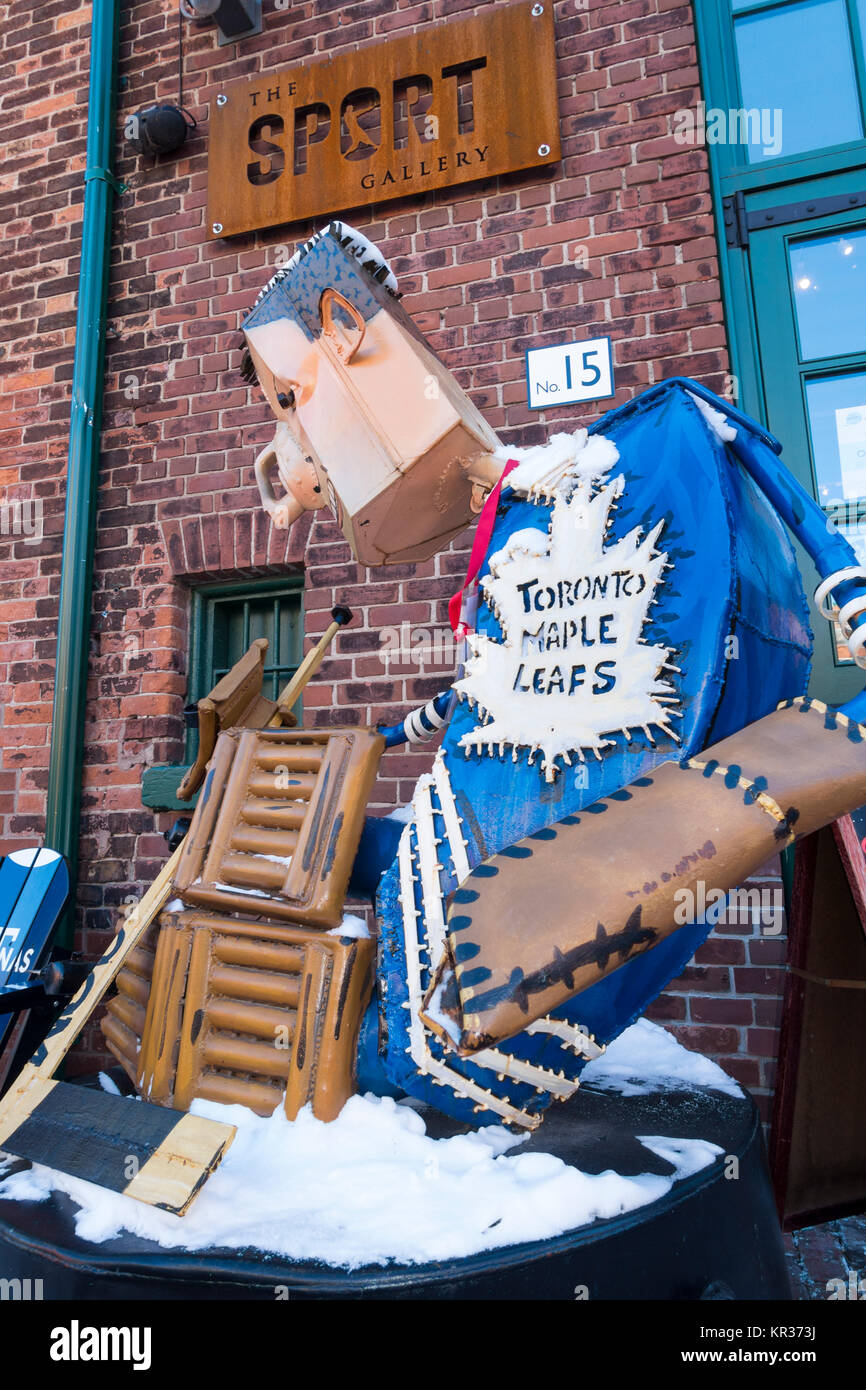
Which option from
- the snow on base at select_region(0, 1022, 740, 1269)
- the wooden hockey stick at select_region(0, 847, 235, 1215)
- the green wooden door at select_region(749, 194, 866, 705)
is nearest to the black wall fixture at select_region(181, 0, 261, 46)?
the green wooden door at select_region(749, 194, 866, 705)

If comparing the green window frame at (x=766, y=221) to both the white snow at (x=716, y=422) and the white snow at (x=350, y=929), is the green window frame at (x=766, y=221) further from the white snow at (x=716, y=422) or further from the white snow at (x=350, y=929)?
the white snow at (x=350, y=929)

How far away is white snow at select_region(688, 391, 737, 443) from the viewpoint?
47.1 inches

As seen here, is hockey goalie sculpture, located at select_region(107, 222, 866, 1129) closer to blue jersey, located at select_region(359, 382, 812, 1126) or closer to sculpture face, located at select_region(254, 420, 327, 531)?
blue jersey, located at select_region(359, 382, 812, 1126)

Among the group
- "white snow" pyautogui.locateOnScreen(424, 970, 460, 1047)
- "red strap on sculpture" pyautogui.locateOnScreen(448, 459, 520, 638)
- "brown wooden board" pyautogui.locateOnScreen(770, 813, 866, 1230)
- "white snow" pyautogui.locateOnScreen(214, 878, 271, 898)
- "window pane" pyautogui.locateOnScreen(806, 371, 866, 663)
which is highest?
"window pane" pyautogui.locateOnScreen(806, 371, 866, 663)

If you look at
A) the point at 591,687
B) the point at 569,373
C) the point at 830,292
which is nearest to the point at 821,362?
the point at 830,292

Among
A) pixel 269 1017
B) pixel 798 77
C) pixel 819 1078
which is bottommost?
pixel 819 1078

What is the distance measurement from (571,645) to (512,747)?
170mm

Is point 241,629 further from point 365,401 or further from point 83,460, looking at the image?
point 365,401

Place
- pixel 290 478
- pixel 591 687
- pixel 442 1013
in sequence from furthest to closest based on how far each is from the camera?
pixel 290 478, pixel 591 687, pixel 442 1013

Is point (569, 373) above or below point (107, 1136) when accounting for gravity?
above

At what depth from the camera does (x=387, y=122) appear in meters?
2.75

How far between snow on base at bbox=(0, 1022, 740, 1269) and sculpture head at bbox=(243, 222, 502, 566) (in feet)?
3.17

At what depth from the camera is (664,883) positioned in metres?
0.75

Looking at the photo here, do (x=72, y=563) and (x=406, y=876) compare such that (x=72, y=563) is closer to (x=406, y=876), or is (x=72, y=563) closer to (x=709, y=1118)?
(x=406, y=876)
